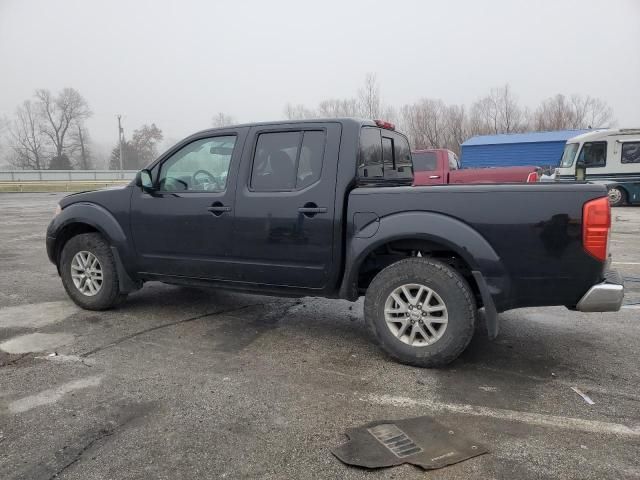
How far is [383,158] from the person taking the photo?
4789 mm

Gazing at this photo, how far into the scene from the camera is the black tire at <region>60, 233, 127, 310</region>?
17.2 ft

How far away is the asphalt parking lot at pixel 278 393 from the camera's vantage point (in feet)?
8.74

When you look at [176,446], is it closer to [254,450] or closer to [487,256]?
[254,450]

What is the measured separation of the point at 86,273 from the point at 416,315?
11.7 ft

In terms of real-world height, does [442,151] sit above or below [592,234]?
above

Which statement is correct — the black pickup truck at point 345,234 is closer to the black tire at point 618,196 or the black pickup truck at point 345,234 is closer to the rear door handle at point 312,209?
the rear door handle at point 312,209

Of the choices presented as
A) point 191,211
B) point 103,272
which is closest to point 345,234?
point 191,211

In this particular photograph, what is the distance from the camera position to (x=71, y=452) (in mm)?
2746

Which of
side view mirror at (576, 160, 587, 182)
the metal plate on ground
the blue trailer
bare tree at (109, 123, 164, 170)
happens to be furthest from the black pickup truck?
bare tree at (109, 123, 164, 170)

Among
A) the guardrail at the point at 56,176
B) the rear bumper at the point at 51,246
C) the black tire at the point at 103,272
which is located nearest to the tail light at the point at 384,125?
the black tire at the point at 103,272

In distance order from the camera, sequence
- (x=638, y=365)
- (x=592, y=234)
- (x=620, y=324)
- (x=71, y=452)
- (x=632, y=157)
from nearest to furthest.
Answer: (x=71, y=452) → (x=592, y=234) → (x=638, y=365) → (x=620, y=324) → (x=632, y=157)

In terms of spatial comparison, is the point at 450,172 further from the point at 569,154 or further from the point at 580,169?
the point at 569,154

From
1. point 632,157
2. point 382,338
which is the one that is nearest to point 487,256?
point 382,338

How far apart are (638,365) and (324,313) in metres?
2.88
